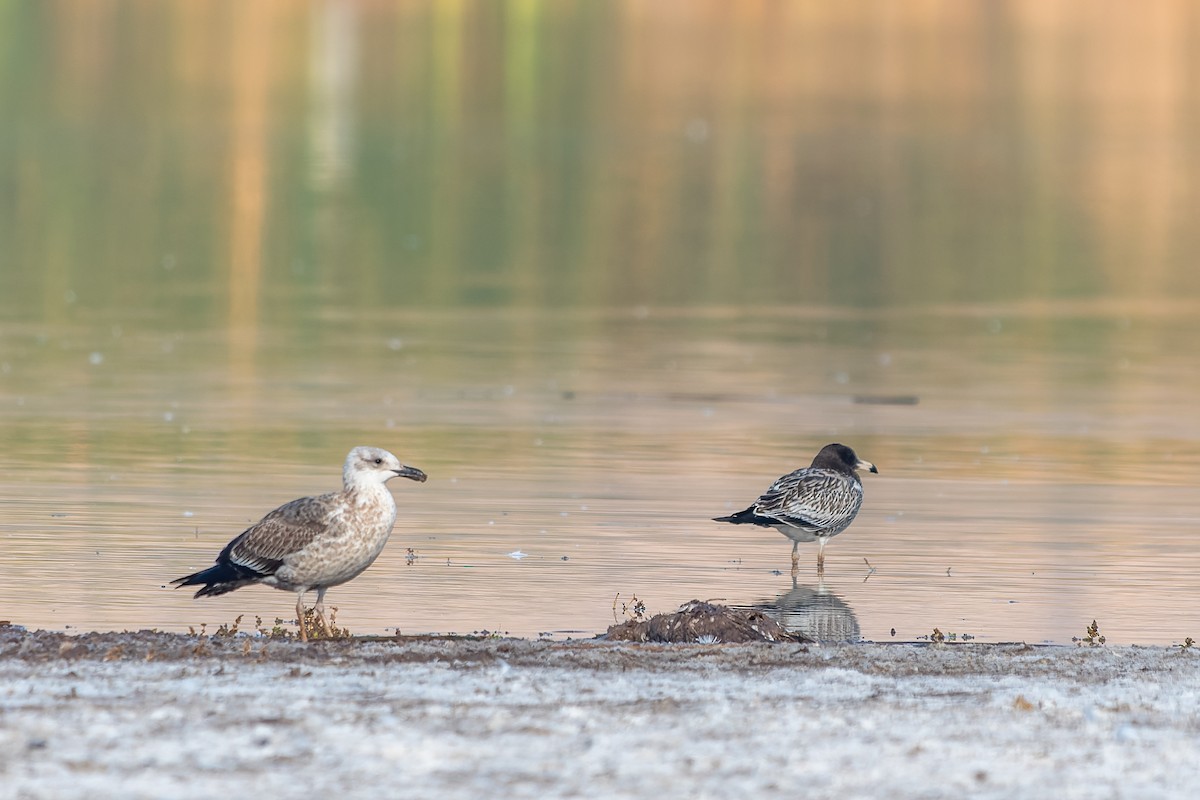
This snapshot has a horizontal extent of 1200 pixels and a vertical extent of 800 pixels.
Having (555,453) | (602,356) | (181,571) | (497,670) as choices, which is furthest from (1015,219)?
(497,670)

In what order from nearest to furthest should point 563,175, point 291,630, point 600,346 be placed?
point 291,630
point 600,346
point 563,175

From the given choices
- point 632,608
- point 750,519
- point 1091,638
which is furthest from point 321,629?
point 750,519

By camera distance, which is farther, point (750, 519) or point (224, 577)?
point (750, 519)

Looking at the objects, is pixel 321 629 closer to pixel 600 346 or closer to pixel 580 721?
pixel 580 721

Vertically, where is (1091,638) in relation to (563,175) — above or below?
below

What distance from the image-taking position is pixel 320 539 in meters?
11.1

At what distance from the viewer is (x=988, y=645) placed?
1103 centimetres

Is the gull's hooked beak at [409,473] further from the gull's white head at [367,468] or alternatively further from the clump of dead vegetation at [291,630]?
the clump of dead vegetation at [291,630]

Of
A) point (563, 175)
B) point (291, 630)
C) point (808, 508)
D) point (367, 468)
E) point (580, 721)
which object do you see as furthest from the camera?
point (563, 175)

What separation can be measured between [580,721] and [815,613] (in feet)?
12.8

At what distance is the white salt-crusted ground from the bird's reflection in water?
1.25 m

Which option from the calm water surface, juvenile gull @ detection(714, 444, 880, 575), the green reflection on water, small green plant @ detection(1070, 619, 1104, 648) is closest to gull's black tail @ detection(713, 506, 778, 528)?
juvenile gull @ detection(714, 444, 880, 575)

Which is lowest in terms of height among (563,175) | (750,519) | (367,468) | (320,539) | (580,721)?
(580,721)

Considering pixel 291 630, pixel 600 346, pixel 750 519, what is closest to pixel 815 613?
pixel 750 519
